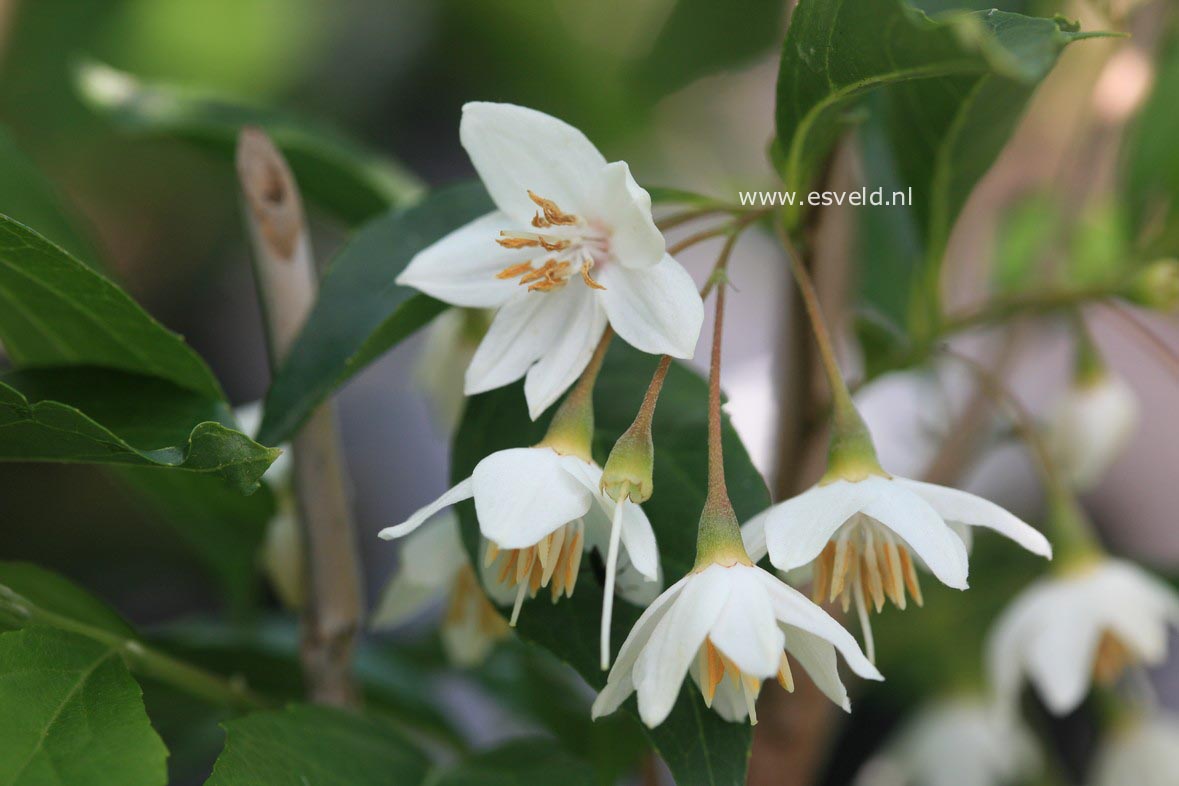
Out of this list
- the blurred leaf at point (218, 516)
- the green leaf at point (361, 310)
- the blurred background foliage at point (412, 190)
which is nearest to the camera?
the green leaf at point (361, 310)

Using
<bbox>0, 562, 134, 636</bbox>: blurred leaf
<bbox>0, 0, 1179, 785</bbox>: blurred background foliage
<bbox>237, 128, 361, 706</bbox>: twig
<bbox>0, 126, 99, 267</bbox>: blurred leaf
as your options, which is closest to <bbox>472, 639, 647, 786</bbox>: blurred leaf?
<bbox>0, 0, 1179, 785</bbox>: blurred background foliage

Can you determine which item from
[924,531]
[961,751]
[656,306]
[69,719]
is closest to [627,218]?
[656,306]

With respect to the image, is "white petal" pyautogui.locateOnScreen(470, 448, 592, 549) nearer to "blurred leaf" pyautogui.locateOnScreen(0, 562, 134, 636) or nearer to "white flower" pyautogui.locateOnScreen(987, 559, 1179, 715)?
"blurred leaf" pyautogui.locateOnScreen(0, 562, 134, 636)

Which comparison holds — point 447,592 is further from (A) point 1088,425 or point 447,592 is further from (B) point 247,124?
(A) point 1088,425

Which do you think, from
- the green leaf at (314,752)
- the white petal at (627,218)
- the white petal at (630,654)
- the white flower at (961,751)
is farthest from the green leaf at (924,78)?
the white flower at (961,751)

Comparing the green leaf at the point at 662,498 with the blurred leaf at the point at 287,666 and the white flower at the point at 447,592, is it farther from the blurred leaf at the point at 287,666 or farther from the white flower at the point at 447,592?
the blurred leaf at the point at 287,666

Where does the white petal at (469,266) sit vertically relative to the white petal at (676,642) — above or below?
above

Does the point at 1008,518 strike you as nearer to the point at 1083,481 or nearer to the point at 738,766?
the point at 738,766

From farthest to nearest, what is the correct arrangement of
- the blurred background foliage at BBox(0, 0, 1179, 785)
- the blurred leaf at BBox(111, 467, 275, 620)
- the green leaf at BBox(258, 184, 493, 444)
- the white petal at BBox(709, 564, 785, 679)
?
the blurred background foliage at BBox(0, 0, 1179, 785), the blurred leaf at BBox(111, 467, 275, 620), the green leaf at BBox(258, 184, 493, 444), the white petal at BBox(709, 564, 785, 679)
